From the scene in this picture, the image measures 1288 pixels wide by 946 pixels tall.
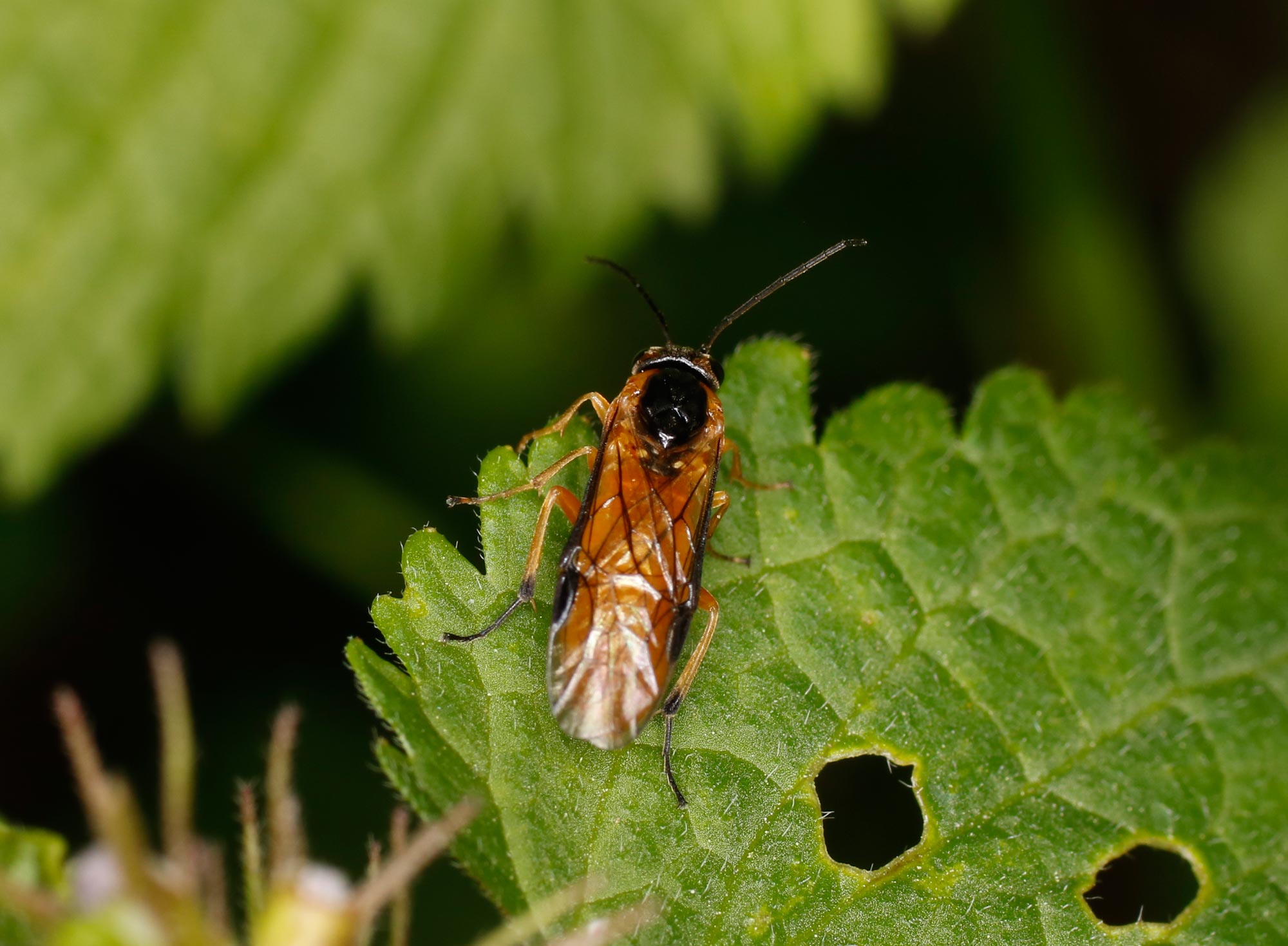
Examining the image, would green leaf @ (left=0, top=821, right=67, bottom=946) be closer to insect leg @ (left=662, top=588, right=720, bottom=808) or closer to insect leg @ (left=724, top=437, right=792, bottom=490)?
insect leg @ (left=662, top=588, right=720, bottom=808)

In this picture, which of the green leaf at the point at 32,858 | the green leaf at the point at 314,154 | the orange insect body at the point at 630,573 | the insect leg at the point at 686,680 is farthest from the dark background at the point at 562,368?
the green leaf at the point at 32,858

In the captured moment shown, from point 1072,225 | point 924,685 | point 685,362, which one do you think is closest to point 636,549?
point 685,362

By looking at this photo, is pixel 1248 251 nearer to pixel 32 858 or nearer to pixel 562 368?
pixel 562 368

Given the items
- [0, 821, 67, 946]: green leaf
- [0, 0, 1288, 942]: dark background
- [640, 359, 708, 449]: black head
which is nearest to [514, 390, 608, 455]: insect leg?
[640, 359, 708, 449]: black head

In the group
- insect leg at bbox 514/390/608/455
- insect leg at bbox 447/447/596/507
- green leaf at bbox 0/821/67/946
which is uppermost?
insect leg at bbox 514/390/608/455

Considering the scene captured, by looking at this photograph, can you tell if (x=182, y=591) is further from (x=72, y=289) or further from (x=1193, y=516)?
(x=1193, y=516)

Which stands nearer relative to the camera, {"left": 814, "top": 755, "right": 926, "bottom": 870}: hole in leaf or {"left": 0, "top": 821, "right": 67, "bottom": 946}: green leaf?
{"left": 0, "top": 821, "right": 67, "bottom": 946}: green leaf
